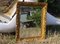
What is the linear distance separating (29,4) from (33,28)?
40 centimetres

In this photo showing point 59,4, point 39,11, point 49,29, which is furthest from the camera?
point 59,4

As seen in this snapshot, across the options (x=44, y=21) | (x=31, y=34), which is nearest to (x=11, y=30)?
(x=31, y=34)

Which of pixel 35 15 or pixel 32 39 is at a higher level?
pixel 35 15

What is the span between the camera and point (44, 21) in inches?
127

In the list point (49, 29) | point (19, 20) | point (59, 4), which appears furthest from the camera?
point (59, 4)

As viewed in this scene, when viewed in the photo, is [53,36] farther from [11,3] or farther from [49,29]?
[11,3]

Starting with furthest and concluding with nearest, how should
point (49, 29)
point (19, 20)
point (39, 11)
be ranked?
point (49, 29), point (39, 11), point (19, 20)

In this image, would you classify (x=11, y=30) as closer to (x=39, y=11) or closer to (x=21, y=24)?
(x=21, y=24)

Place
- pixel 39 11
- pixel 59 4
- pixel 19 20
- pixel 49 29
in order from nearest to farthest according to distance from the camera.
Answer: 1. pixel 19 20
2. pixel 39 11
3. pixel 49 29
4. pixel 59 4

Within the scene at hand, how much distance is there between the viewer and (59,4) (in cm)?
497

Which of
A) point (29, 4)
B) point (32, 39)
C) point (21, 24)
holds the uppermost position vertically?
point (29, 4)

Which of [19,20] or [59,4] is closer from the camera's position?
[19,20]

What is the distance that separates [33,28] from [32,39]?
0.20 m

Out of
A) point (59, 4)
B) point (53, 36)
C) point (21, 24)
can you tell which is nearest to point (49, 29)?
point (53, 36)
